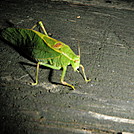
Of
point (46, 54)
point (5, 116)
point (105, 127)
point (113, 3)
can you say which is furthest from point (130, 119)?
point (113, 3)

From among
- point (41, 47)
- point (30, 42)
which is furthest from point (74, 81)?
point (30, 42)

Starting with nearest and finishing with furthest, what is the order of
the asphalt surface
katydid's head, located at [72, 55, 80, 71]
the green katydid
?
the asphalt surface → katydid's head, located at [72, 55, 80, 71] → the green katydid

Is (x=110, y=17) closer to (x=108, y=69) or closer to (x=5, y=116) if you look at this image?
(x=108, y=69)

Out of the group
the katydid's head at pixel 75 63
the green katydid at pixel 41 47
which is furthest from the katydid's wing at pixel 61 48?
the katydid's head at pixel 75 63

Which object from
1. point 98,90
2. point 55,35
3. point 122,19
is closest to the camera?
point 98,90

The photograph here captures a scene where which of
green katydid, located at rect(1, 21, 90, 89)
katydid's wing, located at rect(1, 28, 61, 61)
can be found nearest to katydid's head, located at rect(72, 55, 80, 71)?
green katydid, located at rect(1, 21, 90, 89)

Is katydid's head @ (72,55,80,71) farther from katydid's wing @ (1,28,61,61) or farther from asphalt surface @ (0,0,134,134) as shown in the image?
katydid's wing @ (1,28,61,61)
